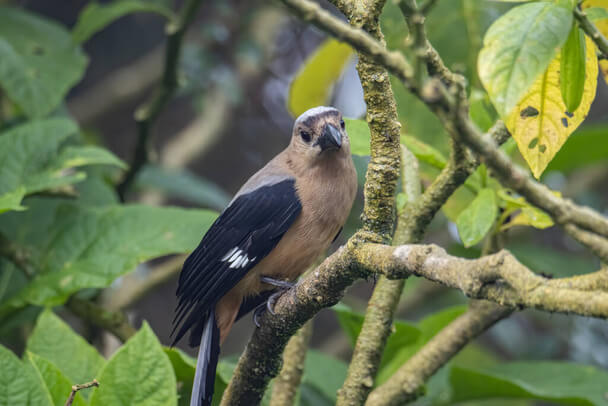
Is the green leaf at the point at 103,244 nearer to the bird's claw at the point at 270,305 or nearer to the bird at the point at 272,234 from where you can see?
the bird at the point at 272,234

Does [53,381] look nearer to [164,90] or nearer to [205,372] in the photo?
[205,372]

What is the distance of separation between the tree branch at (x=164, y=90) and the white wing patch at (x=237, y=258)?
110cm

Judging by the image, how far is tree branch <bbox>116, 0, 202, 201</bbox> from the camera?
298 centimetres

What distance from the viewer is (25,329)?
2.94m

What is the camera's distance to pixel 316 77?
115 inches

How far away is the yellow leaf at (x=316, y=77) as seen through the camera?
293 cm

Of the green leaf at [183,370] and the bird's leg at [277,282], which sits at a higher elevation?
the bird's leg at [277,282]

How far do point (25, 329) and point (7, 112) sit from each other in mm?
1255

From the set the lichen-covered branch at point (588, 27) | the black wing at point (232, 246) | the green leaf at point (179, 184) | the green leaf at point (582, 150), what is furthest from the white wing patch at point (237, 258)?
the green leaf at point (582, 150)

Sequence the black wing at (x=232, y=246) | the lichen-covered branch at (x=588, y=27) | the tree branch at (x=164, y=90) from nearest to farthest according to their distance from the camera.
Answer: the lichen-covered branch at (x=588, y=27), the black wing at (x=232, y=246), the tree branch at (x=164, y=90)

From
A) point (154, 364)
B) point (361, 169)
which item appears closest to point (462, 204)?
point (361, 169)

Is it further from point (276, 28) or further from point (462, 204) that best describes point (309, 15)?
point (276, 28)

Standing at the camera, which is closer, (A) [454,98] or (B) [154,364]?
(A) [454,98]

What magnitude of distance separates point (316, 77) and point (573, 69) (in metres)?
1.71
